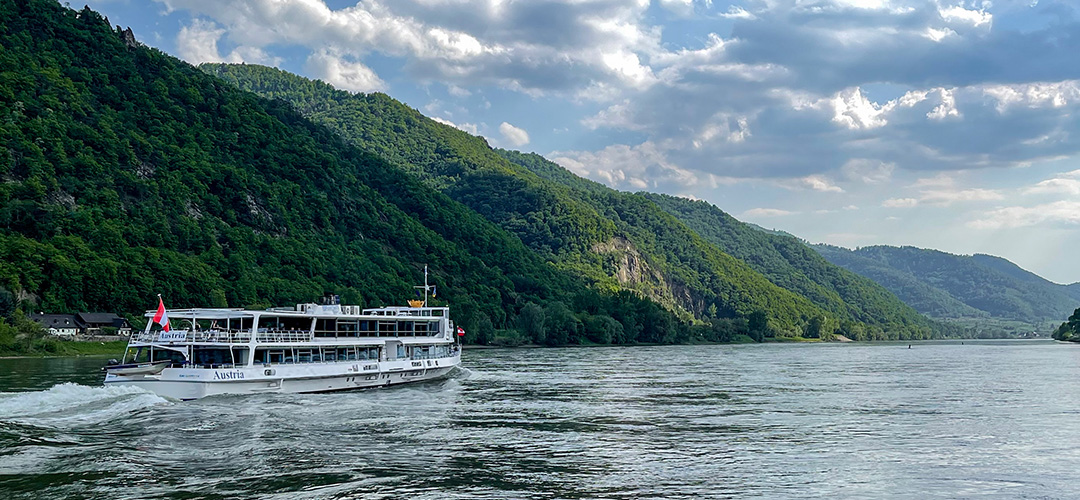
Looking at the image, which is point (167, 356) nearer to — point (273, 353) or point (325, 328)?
point (273, 353)

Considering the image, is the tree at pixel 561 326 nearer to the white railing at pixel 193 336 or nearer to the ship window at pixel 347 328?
the ship window at pixel 347 328

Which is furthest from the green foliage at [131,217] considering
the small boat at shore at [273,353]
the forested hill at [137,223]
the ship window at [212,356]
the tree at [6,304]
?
the ship window at [212,356]

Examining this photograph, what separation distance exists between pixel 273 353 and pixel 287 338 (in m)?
1.52

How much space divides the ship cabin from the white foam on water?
4.30 m

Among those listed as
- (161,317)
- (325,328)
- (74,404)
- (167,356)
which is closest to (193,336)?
(161,317)

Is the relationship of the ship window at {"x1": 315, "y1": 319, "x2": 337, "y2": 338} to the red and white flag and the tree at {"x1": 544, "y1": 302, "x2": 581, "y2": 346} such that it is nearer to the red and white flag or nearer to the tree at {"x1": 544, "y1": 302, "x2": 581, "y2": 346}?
the red and white flag

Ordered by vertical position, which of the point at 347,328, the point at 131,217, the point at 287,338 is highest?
the point at 131,217

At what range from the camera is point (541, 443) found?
131ft

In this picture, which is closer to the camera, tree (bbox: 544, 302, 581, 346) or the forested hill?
the forested hill

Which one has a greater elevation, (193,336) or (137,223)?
(137,223)

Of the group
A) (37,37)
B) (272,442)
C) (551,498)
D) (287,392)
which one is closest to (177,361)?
(287,392)

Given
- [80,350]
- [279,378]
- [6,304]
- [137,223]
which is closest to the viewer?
[279,378]

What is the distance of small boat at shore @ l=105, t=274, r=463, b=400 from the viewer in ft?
177

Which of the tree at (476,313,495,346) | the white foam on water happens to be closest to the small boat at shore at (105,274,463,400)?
the white foam on water
